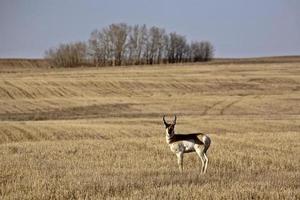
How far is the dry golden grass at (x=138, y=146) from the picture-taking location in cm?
1092

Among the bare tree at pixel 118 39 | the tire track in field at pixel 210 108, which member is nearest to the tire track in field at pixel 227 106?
the tire track in field at pixel 210 108

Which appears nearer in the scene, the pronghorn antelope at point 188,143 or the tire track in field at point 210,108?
the pronghorn antelope at point 188,143

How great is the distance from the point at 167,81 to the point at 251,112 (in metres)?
21.8

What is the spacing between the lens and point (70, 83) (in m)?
60.3

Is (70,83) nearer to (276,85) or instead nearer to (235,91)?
(235,91)

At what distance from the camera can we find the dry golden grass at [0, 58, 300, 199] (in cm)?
1092

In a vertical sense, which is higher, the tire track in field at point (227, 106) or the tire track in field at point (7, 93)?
the tire track in field at point (7, 93)

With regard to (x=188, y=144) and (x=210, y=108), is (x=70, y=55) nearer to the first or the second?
(x=210, y=108)

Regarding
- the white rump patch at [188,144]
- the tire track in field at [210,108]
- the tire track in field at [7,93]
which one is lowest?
the tire track in field at [210,108]

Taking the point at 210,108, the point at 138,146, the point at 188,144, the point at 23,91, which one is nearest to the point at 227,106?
the point at 210,108

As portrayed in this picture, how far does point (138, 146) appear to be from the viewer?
69.6 feet

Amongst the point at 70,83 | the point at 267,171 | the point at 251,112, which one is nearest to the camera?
the point at 267,171

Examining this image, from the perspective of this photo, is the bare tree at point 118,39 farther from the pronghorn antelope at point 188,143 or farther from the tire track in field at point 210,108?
the pronghorn antelope at point 188,143

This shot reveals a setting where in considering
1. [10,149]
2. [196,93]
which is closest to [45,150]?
[10,149]
